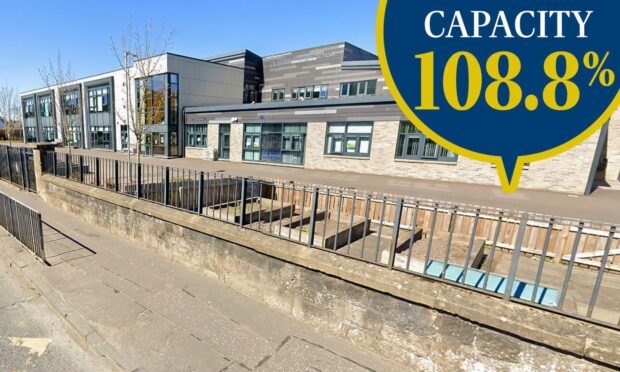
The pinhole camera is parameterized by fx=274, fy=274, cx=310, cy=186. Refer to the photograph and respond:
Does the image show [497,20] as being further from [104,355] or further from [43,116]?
[43,116]

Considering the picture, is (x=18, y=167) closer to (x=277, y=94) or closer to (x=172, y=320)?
(x=172, y=320)

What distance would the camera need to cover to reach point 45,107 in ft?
133

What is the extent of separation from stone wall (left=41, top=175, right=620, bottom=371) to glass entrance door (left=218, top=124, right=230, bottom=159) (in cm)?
1865

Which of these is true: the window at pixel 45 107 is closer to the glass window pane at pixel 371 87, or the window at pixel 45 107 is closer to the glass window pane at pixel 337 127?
the glass window pane at pixel 337 127

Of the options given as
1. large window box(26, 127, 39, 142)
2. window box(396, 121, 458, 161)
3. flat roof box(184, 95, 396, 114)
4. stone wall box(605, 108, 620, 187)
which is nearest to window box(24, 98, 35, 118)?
large window box(26, 127, 39, 142)

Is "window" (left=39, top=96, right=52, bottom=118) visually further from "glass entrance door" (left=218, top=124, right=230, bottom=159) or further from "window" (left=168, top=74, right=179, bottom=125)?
"glass entrance door" (left=218, top=124, right=230, bottom=159)

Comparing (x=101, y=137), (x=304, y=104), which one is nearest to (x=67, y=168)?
(x=304, y=104)

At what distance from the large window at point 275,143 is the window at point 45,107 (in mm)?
37240

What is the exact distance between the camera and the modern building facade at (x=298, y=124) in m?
15.2

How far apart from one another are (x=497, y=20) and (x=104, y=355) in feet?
25.9

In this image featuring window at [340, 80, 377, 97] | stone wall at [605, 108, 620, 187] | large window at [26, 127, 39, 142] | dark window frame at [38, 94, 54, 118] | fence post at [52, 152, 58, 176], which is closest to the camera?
fence post at [52, 152, 58, 176]

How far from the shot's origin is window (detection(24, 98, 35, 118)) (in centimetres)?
4368

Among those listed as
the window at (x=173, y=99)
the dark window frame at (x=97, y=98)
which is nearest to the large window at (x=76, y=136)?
the dark window frame at (x=97, y=98)

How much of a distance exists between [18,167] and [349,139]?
16.5 m
